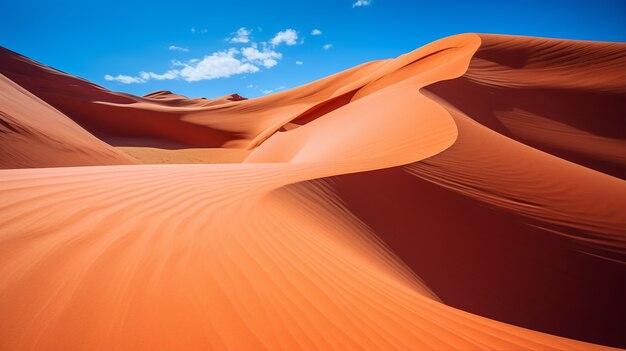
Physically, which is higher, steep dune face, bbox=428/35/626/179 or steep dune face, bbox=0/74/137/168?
steep dune face, bbox=428/35/626/179

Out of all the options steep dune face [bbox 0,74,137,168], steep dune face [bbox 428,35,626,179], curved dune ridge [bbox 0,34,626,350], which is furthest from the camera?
steep dune face [bbox 428,35,626,179]

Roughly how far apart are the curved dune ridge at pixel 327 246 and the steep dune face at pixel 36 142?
0.06m

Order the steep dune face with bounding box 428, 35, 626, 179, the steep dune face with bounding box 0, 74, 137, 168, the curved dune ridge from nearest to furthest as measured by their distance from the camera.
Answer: the curved dune ridge
the steep dune face with bounding box 0, 74, 137, 168
the steep dune face with bounding box 428, 35, 626, 179

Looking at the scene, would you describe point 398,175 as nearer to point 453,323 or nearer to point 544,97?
point 453,323

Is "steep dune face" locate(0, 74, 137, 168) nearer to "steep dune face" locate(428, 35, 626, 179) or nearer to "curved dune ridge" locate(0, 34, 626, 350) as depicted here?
"curved dune ridge" locate(0, 34, 626, 350)

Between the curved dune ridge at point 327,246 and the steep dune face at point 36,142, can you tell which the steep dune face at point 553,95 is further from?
the steep dune face at point 36,142

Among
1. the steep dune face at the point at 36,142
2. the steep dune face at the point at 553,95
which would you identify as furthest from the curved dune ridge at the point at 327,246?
the steep dune face at the point at 553,95

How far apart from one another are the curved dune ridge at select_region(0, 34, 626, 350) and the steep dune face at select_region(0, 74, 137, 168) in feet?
0.19

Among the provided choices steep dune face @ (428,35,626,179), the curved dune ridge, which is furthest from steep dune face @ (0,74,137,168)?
steep dune face @ (428,35,626,179)

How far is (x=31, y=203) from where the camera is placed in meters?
2.27

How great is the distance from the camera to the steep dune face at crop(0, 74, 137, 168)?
608 cm

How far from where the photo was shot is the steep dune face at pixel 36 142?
6078 mm

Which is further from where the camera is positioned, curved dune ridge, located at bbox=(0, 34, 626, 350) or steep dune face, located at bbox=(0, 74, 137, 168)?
steep dune face, located at bbox=(0, 74, 137, 168)

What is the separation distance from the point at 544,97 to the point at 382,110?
7.22m
